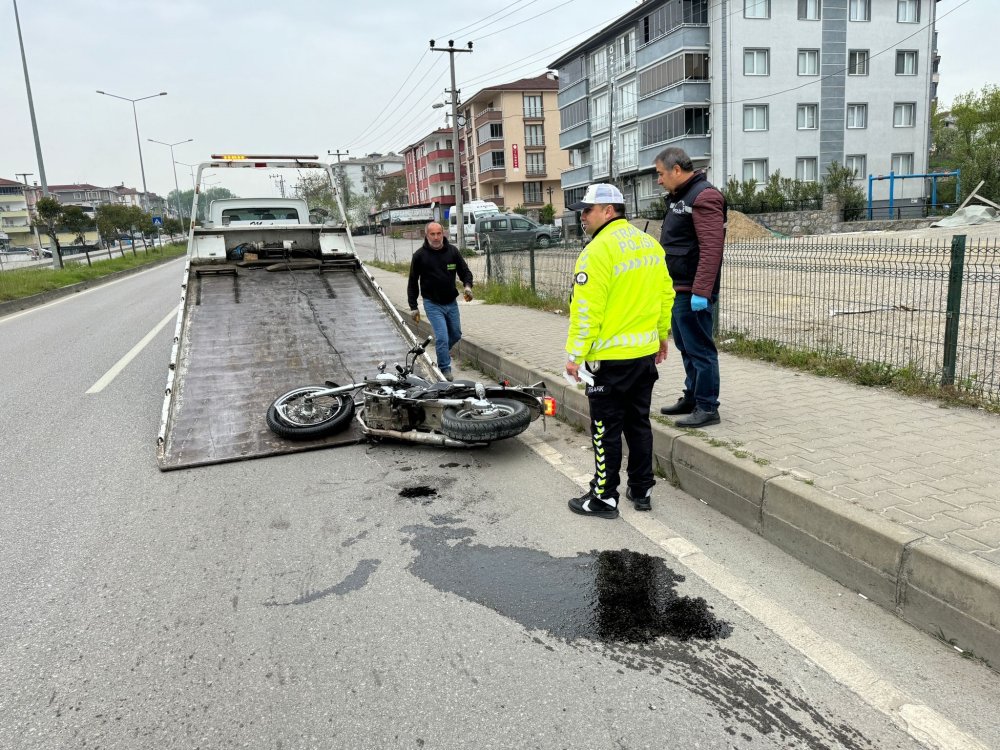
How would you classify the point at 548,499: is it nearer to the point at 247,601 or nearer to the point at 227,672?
the point at 247,601

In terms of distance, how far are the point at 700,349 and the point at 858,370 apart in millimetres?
2076

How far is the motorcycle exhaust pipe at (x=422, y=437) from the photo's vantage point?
18.1 feet

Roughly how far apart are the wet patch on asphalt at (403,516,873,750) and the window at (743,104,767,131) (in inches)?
1584

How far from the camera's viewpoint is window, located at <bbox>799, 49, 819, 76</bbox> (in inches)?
1550

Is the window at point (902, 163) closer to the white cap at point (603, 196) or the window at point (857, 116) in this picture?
the window at point (857, 116)

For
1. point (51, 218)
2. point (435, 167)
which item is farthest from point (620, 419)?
point (435, 167)

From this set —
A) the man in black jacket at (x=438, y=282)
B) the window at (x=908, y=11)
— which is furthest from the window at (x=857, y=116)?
the man in black jacket at (x=438, y=282)

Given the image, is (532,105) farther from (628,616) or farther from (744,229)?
(628,616)

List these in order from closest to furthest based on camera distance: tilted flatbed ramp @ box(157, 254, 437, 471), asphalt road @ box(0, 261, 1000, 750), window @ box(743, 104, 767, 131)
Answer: asphalt road @ box(0, 261, 1000, 750), tilted flatbed ramp @ box(157, 254, 437, 471), window @ box(743, 104, 767, 131)

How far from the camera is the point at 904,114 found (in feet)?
136

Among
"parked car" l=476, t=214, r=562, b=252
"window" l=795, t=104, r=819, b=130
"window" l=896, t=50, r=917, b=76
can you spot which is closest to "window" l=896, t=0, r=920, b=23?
"window" l=896, t=50, r=917, b=76

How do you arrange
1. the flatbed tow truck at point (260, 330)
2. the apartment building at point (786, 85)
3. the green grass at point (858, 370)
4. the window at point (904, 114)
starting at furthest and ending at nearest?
the window at point (904, 114)
the apartment building at point (786, 85)
the flatbed tow truck at point (260, 330)
the green grass at point (858, 370)

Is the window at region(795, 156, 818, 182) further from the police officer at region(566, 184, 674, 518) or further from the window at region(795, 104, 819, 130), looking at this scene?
the police officer at region(566, 184, 674, 518)

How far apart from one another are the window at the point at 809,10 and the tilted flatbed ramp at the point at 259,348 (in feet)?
127
